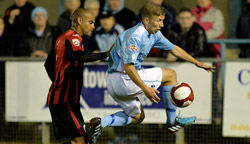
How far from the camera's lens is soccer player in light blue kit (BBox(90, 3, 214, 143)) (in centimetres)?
570

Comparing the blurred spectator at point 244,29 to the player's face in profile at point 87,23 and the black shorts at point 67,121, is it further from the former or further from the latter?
the black shorts at point 67,121

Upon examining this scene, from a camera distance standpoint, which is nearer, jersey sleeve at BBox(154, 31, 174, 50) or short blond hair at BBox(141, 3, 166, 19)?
short blond hair at BBox(141, 3, 166, 19)

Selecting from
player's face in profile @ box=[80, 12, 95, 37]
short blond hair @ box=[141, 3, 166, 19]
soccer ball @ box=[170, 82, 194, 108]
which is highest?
short blond hair @ box=[141, 3, 166, 19]

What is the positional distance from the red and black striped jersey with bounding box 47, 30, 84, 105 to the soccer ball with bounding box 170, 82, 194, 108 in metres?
1.16

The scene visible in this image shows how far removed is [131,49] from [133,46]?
0.05 m

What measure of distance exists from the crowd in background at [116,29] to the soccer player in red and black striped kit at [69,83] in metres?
2.62

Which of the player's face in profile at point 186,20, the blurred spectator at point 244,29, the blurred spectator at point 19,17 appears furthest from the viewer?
the blurred spectator at point 19,17

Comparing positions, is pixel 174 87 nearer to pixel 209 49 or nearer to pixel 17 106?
Result: pixel 209 49

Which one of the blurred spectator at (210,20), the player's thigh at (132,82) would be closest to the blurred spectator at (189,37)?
the blurred spectator at (210,20)

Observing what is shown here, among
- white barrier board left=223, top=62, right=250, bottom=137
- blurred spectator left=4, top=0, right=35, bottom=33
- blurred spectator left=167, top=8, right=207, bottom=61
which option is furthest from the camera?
blurred spectator left=4, top=0, right=35, bottom=33

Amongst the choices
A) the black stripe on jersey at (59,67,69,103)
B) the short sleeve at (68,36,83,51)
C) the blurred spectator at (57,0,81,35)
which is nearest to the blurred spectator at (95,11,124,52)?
the blurred spectator at (57,0,81,35)

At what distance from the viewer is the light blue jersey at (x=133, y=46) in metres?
5.70

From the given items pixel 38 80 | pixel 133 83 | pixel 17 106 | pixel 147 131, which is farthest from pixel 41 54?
pixel 133 83

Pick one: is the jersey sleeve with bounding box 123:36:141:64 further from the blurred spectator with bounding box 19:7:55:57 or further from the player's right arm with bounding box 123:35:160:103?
the blurred spectator with bounding box 19:7:55:57
